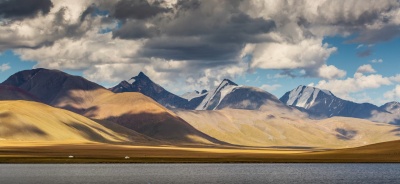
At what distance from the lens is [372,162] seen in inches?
6378

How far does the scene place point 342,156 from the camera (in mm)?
188500

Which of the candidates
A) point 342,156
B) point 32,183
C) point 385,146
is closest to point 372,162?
point 342,156

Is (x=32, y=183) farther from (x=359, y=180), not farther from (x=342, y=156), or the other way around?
Result: (x=342, y=156)

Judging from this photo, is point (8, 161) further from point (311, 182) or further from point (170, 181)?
point (311, 182)

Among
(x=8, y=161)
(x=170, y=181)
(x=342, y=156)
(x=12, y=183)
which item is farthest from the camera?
(x=342, y=156)

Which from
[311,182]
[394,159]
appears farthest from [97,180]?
[394,159]

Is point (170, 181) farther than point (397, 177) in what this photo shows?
No

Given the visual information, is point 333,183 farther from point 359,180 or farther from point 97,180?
point 97,180

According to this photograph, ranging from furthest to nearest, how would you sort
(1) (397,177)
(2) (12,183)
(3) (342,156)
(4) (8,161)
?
(3) (342,156), (4) (8,161), (1) (397,177), (2) (12,183)

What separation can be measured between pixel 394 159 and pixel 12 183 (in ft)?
391

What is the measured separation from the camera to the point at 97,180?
3770 inches

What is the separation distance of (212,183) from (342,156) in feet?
355

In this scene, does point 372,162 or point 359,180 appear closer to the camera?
point 359,180

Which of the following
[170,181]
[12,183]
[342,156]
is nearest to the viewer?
[12,183]
